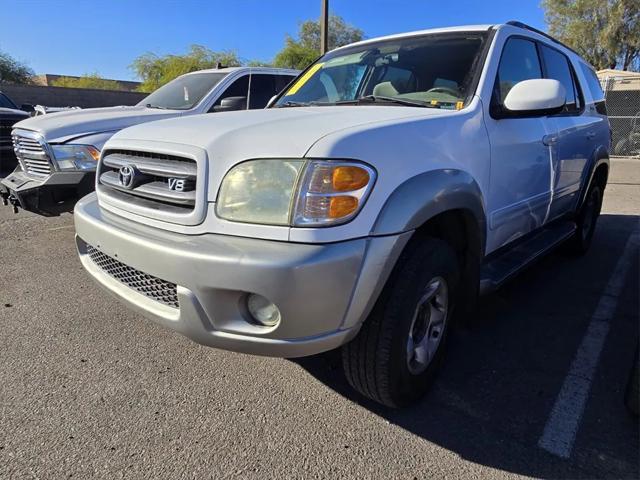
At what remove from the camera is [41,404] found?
7.65ft

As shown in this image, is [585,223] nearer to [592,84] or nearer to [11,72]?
[592,84]

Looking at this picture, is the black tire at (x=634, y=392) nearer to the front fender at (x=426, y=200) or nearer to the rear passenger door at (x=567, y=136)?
the front fender at (x=426, y=200)

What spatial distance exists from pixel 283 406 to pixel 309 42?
131 ft

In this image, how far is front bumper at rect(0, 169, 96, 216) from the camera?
13.8ft

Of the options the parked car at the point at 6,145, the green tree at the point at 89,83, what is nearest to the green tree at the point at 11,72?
the green tree at the point at 89,83

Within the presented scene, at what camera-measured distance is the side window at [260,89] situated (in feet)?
19.4

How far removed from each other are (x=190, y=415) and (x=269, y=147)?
1343 mm

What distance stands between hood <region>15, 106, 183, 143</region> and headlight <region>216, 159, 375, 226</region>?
3.28 meters

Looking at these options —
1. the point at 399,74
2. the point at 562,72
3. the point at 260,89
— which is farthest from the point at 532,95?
the point at 260,89

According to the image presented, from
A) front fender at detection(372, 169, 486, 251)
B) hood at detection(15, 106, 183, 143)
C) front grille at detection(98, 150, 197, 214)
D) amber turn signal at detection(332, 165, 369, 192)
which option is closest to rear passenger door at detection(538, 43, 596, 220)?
front fender at detection(372, 169, 486, 251)

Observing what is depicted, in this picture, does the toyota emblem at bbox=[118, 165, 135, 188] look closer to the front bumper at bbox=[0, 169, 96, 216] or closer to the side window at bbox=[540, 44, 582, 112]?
the front bumper at bbox=[0, 169, 96, 216]

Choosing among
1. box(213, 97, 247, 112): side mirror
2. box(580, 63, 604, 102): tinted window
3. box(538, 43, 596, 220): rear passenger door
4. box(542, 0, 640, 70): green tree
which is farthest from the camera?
box(542, 0, 640, 70): green tree

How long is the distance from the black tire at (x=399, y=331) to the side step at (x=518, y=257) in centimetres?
53

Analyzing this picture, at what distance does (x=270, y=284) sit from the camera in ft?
5.61
